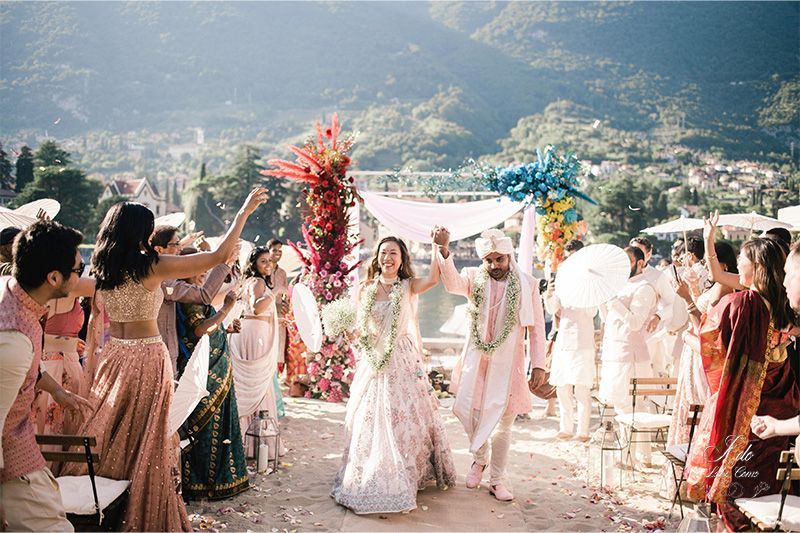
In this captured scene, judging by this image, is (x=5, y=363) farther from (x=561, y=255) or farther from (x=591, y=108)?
(x=591, y=108)

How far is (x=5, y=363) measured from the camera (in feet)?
8.77

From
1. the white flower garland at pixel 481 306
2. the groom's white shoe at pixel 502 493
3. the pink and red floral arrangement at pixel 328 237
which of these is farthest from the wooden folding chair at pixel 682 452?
the pink and red floral arrangement at pixel 328 237

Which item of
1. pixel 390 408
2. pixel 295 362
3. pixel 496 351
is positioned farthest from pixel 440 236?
pixel 295 362

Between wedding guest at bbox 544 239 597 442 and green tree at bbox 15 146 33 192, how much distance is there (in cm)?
2318

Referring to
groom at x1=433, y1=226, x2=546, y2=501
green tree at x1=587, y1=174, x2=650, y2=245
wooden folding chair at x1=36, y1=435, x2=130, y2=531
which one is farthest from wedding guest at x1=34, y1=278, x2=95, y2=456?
green tree at x1=587, y1=174, x2=650, y2=245

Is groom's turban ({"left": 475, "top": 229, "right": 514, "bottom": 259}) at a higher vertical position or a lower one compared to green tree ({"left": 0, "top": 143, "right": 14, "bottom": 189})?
lower

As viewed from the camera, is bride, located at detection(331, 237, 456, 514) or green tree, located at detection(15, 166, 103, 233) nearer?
bride, located at detection(331, 237, 456, 514)

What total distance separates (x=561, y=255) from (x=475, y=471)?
3.97m

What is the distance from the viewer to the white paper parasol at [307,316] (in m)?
7.07

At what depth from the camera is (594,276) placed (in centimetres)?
605

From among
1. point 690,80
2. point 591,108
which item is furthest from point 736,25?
point 591,108

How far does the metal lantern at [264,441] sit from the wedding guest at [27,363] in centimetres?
315

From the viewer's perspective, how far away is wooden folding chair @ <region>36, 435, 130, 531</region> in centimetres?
319

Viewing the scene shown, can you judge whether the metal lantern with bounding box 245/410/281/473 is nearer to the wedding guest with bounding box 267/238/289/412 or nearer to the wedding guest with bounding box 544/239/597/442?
the wedding guest with bounding box 267/238/289/412
